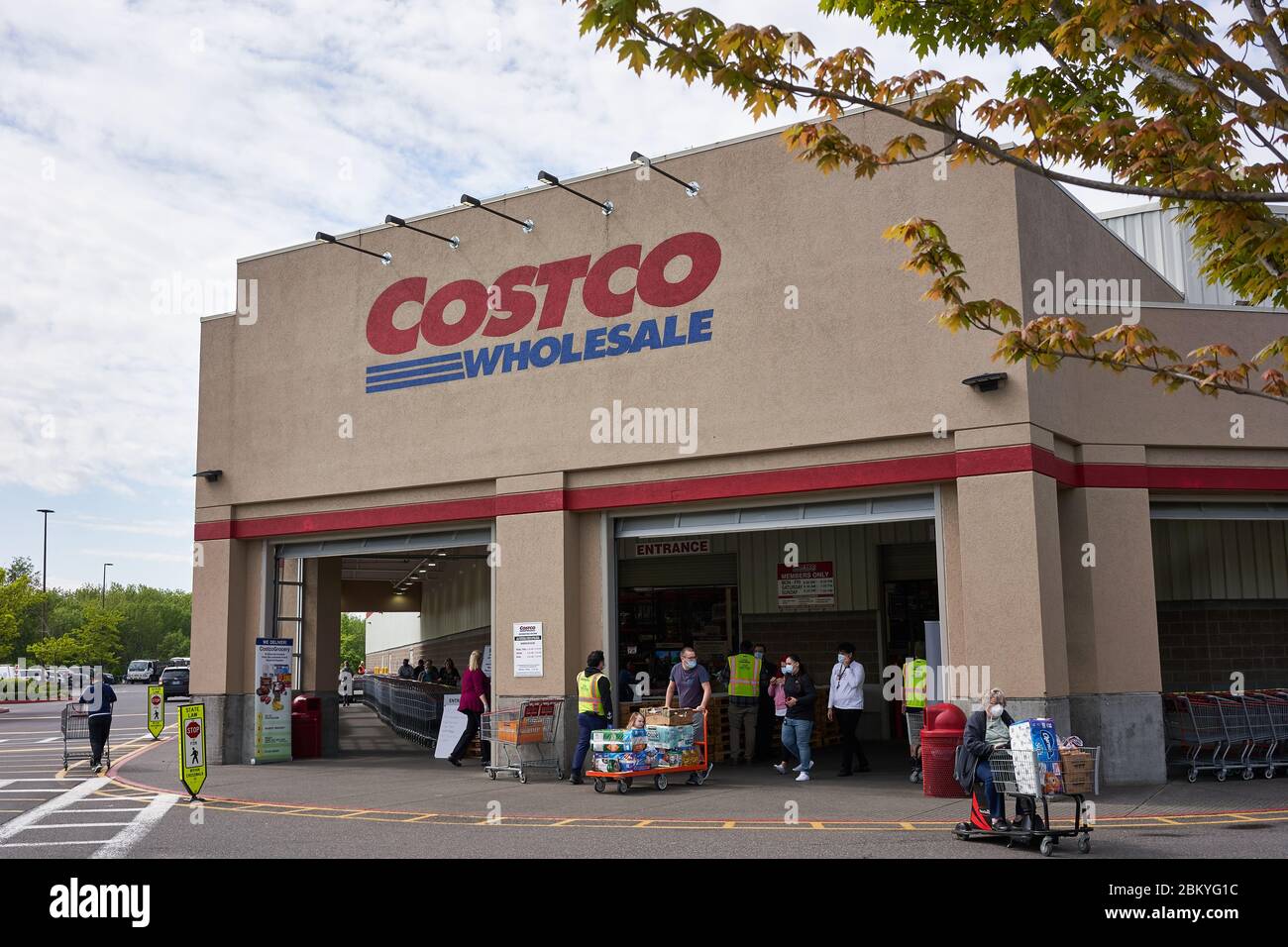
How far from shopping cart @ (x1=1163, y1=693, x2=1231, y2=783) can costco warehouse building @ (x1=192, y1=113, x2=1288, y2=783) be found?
98cm

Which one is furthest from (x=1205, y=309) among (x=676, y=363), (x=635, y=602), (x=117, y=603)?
(x=117, y=603)

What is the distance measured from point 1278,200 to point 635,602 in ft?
Result: 66.8

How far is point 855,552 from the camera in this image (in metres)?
24.6

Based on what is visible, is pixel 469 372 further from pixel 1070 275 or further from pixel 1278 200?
pixel 1278 200

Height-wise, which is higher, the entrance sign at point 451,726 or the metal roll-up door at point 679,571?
the metal roll-up door at point 679,571

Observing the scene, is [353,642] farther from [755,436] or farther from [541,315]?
[755,436]

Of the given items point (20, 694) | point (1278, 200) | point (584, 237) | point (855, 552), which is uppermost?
point (584, 237)

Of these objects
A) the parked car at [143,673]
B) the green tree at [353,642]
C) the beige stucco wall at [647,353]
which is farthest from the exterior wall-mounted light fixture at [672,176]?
the green tree at [353,642]

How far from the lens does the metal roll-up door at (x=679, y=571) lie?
1054 inches

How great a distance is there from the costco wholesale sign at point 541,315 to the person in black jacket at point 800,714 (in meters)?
5.11

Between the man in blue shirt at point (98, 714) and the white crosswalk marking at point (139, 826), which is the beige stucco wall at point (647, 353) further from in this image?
the white crosswalk marking at point (139, 826)

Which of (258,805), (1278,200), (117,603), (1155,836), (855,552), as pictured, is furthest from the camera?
(117,603)

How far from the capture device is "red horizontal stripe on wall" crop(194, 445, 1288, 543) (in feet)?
50.2

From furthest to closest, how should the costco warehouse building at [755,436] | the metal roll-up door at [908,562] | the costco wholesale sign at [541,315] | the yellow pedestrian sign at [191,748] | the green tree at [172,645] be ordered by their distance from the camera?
the green tree at [172,645] → the metal roll-up door at [908,562] → the costco wholesale sign at [541,315] → the costco warehouse building at [755,436] → the yellow pedestrian sign at [191,748]
